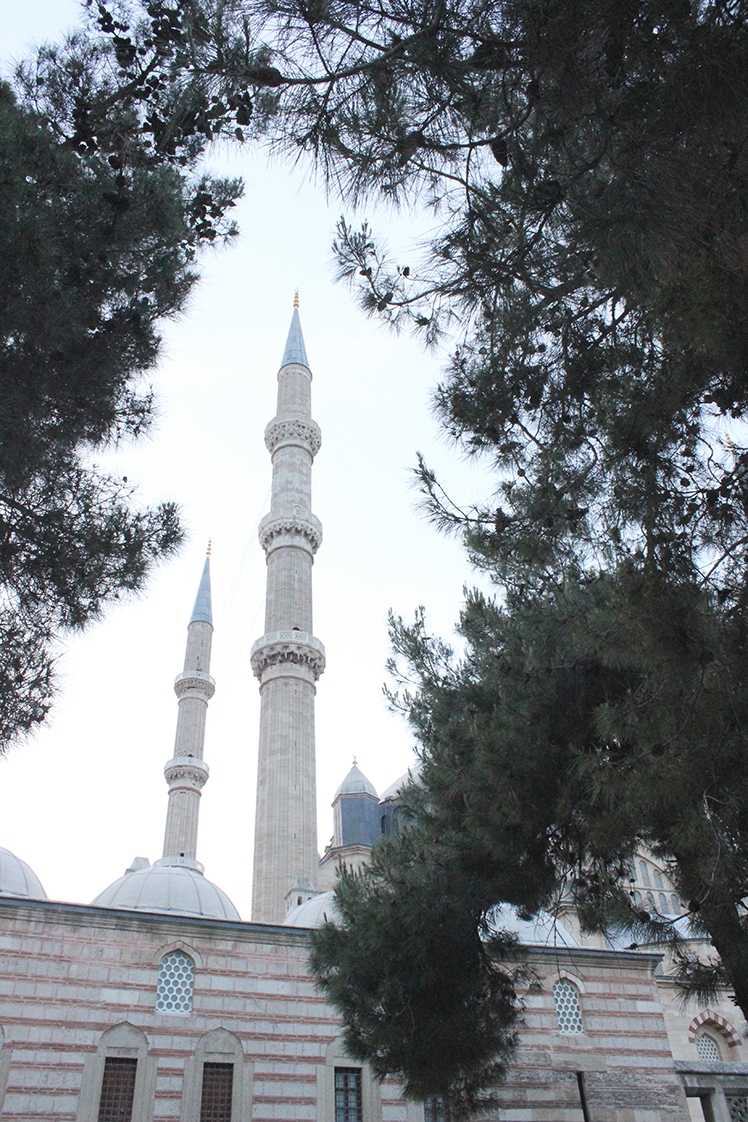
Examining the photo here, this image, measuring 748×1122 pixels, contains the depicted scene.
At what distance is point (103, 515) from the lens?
19.6 ft

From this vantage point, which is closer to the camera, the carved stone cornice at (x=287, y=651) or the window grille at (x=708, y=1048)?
the window grille at (x=708, y=1048)

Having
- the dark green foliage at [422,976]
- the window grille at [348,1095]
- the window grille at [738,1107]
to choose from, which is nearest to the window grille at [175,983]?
the window grille at [348,1095]

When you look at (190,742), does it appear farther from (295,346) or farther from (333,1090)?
(333,1090)

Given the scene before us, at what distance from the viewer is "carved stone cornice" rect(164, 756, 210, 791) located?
29.8 meters

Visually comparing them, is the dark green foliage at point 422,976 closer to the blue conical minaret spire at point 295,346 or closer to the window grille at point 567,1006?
the window grille at point 567,1006

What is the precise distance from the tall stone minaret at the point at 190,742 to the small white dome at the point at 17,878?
13.0m

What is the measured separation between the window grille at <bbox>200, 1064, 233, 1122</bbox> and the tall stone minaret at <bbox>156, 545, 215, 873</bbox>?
1640cm

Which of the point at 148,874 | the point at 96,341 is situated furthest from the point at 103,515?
the point at 148,874

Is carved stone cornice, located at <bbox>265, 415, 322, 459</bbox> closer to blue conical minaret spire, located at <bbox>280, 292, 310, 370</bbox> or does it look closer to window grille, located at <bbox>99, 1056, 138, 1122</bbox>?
blue conical minaret spire, located at <bbox>280, 292, 310, 370</bbox>

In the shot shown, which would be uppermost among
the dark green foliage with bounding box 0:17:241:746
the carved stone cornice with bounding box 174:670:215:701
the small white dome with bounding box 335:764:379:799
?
the carved stone cornice with bounding box 174:670:215:701

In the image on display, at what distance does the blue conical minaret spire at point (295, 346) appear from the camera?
30.9m

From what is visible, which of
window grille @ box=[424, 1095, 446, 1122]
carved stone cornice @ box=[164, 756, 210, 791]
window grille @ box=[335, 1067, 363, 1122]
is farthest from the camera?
carved stone cornice @ box=[164, 756, 210, 791]

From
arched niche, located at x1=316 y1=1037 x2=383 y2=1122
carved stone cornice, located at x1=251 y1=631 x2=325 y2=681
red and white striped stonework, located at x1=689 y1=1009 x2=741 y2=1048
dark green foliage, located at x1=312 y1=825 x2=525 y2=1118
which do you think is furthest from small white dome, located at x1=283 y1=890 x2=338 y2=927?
carved stone cornice, located at x1=251 y1=631 x2=325 y2=681

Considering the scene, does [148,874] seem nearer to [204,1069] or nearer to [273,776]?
[204,1069]
